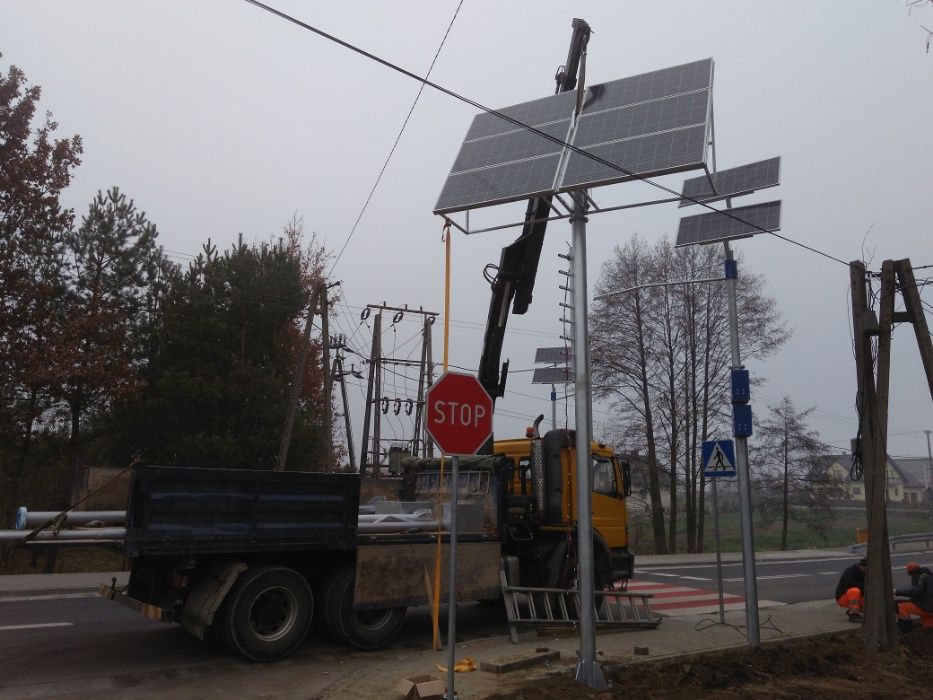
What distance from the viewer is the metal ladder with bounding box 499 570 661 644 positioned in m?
10.1

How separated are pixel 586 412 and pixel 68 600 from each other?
10811 millimetres

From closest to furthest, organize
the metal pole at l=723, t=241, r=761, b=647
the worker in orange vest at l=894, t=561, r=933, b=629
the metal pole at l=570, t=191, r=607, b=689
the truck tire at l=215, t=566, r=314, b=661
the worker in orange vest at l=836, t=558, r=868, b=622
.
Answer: the metal pole at l=570, t=191, r=607, b=689 < the truck tire at l=215, t=566, r=314, b=661 < the metal pole at l=723, t=241, r=761, b=647 < the worker in orange vest at l=894, t=561, r=933, b=629 < the worker in orange vest at l=836, t=558, r=868, b=622

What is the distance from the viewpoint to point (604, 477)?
12086mm

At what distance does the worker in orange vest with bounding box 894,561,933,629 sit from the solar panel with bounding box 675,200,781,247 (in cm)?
566

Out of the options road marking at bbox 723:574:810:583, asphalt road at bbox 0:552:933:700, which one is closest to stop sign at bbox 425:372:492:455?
asphalt road at bbox 0:552:933:700

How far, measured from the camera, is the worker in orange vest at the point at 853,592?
12.0 m

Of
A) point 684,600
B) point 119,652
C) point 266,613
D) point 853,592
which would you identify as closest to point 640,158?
point 266,613

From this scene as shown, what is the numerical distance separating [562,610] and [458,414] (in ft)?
17.6

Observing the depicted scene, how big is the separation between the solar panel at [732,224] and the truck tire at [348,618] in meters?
7.39

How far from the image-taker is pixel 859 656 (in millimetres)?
9109

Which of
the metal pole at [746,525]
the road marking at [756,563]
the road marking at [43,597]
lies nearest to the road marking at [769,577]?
the road marking at [756,563]

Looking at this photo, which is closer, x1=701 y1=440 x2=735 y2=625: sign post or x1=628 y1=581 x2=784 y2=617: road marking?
x1=701 y1=440 x2=735 y2=625: sign post

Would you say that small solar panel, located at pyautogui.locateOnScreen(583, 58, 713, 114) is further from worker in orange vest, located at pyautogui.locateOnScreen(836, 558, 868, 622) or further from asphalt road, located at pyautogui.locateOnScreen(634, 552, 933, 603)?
asphalt road, located at pyautogui.locateOnScreen(634, 552, 933, 603)

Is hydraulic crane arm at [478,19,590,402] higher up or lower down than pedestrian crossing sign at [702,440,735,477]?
higher up
